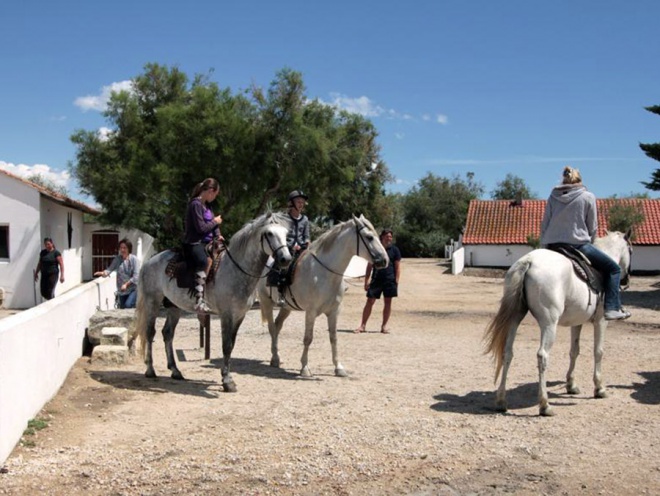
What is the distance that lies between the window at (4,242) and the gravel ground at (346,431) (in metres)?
12.1

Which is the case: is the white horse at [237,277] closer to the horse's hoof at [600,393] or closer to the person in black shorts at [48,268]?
the horse's hoof at [600,393]

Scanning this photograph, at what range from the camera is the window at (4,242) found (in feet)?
Result: 65.6

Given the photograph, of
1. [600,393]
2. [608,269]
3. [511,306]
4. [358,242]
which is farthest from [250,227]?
[600,393]

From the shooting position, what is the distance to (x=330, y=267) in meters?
8.91

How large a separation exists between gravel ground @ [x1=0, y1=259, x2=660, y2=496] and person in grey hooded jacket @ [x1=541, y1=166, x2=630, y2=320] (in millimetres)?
1320

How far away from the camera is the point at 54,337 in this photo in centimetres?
730

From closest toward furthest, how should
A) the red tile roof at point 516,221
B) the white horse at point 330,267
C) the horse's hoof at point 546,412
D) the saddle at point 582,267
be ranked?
the horse's hoof at point 546,412
the saddle at point 582,267
the white horse at point 330,267
the red tile roof at point 516,221

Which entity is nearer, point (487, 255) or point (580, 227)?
point (580, 227)

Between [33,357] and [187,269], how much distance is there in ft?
7.44

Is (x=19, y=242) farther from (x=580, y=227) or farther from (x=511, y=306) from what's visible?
(x=580, y=227)

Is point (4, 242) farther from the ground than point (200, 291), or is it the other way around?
point (4, 242)

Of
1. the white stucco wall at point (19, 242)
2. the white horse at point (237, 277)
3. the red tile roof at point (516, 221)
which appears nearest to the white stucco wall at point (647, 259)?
the red tile roof at point (516, 221)

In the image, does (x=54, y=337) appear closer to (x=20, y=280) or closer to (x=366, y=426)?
(x=366, y=426)

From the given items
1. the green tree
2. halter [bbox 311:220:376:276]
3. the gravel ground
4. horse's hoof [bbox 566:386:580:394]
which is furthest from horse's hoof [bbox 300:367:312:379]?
the green tree
